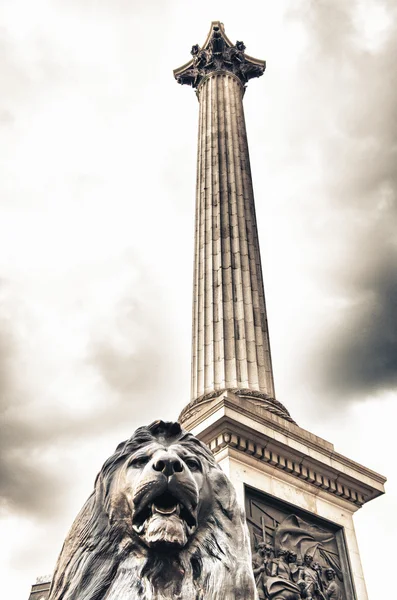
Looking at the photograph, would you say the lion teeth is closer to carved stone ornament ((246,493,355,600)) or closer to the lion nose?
the lion nose

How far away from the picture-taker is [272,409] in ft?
38.1

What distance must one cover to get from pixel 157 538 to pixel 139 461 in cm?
46

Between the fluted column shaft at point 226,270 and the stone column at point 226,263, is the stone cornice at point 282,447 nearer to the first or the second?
the stone column at point 226,263

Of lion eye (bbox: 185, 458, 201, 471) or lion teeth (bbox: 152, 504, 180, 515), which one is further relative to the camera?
lion eye (bbox: 185, 458, 201, 471)

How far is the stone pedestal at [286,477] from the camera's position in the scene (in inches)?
378

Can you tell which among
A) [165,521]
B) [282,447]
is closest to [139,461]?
[165,521]

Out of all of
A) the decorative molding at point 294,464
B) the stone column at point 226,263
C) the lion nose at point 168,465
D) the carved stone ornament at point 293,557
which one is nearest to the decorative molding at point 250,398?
the stone column at point 226,263

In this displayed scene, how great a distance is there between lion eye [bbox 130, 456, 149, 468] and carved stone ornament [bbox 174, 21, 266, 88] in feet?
56.3

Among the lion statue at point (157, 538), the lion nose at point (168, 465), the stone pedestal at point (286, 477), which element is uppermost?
the stone pedestal at point (286, 477)

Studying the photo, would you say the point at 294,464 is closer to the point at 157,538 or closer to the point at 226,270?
the point at 226,270

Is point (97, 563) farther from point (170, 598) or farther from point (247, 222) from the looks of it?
point (247, 222)

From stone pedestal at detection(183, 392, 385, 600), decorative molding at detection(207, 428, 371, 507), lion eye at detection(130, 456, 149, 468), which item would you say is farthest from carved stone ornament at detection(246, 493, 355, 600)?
lion eye at detection(130, 456, 149, 468)

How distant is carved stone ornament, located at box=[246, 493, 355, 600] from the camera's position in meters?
8.89

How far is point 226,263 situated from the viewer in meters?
14.2
